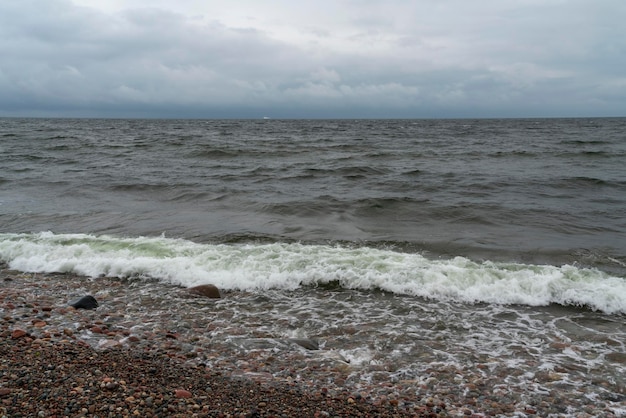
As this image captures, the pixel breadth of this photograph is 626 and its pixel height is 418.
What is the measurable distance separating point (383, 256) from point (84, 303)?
569 cm

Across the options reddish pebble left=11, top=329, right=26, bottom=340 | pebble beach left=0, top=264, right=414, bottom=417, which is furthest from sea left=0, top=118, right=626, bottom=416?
reddish pebble left=11, top=329, right=26, bottom=340

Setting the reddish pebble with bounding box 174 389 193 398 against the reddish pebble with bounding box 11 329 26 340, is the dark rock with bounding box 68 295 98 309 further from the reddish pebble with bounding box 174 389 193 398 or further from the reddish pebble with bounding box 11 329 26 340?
the reddish pebble with bounding box 174 389 193 398

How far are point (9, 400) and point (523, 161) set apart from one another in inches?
1077

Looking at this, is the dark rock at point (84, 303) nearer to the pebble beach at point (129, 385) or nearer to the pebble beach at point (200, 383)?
the pebble beach at point (200, 383)

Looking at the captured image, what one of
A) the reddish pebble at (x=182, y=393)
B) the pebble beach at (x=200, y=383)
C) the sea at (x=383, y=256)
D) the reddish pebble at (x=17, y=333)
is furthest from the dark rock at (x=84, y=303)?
the reddish pebble at (x=182, y=393)

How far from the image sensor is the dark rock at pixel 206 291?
24.6ft

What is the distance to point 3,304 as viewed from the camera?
6711 millimetres

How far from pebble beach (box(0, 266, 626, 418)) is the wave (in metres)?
2.31

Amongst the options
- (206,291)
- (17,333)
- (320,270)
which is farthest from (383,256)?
(17,333)

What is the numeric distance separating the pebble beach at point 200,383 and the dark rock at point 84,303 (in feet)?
1.69

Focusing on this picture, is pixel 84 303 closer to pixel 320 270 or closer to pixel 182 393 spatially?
pixel 182 393

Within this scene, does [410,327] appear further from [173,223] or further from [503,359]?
[173,223]

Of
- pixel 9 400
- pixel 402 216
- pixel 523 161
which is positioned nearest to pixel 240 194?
pixel 402 216

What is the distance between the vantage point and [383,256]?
9297 millimetres
